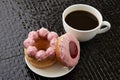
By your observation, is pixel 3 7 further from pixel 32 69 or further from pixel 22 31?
pixel 32 69

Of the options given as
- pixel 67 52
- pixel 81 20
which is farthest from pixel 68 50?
pixel 81 20

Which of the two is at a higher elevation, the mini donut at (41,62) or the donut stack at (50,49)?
the donut stack at (50,49)

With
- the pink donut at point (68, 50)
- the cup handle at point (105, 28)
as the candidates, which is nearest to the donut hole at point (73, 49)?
the pink donut at point (68, 50)

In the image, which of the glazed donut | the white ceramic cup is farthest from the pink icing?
the white ceramic cup

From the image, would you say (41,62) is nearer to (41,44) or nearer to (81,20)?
(41,44)

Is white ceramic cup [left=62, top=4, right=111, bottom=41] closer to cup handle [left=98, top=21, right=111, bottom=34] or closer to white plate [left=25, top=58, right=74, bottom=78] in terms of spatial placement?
cup handle [left=98, top=21, right=111, bottom=34]

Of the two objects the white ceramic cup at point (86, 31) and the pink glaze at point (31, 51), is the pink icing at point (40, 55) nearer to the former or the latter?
the pink glaze at point (31, 51)
